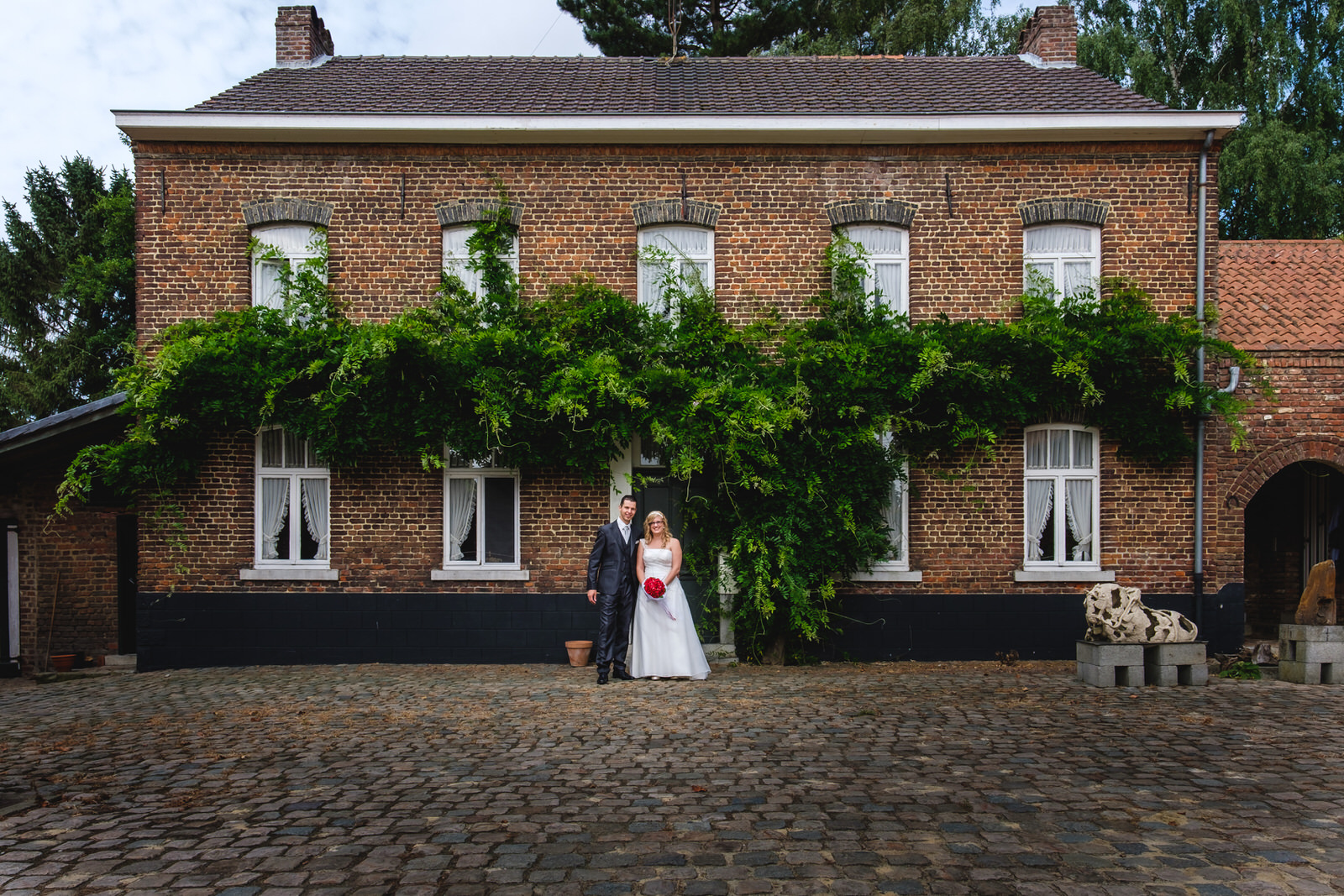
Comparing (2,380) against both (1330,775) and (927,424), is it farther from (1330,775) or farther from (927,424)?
(1330,775)

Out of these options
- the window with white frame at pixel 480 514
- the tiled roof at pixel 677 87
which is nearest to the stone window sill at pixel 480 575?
the window with white frame at pixel 480 514

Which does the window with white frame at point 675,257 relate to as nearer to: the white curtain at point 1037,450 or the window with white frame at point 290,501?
the white curtain at point 1037,450

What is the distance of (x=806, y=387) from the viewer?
393 inches

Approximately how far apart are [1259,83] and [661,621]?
21.2m

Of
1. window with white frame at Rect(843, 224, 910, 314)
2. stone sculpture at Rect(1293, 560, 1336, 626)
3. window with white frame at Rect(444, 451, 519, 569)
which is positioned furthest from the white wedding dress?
stone sculpture at Rect(1293, 560, 1336, 626)

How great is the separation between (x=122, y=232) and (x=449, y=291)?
767 inches

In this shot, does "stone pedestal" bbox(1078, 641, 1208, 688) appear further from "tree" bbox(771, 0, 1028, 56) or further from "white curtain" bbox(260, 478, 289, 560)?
"tree" bbox(771, 0, 1028, 56)

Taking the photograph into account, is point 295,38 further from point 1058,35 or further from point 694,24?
point 694,24

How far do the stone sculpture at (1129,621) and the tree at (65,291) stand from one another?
2500 cm

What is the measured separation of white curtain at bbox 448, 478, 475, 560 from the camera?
11.1 meters

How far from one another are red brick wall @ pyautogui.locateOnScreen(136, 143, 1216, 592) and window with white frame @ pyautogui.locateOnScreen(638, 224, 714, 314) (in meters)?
0.19

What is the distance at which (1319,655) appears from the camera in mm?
9312

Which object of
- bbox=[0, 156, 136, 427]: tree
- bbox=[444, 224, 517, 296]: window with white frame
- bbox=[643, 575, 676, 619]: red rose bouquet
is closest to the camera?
bbox=[643, 575, 676, 619]: red rose bouquet

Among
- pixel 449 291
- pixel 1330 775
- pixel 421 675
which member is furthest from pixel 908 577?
pixel 449 291
